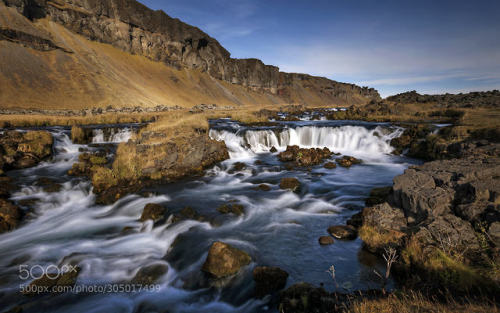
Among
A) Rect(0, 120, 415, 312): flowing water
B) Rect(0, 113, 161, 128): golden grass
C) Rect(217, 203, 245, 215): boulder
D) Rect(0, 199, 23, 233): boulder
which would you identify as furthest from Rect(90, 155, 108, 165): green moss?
Rect(0, 113, 161, 128): golden grass

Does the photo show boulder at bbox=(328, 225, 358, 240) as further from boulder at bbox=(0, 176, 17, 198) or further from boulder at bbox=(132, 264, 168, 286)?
boulder at bbox=(0, 176, 17, 198)

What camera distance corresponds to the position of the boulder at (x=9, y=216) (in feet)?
27.0

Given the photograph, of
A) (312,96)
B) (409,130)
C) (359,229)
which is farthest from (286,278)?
(312,96)

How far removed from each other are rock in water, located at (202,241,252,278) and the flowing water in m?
0.21

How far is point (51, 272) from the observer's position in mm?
6492

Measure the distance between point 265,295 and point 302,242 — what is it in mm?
2524

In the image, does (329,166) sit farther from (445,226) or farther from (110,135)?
(110,135)

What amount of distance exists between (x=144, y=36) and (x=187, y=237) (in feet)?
323

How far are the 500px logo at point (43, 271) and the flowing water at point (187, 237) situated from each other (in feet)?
0.34

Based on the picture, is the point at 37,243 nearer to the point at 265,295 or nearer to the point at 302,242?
the point at 265,295

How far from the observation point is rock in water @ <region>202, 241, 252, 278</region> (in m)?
5.97

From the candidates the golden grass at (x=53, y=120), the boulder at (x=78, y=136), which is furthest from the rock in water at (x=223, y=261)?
the golden grass at (x=53, y=120)

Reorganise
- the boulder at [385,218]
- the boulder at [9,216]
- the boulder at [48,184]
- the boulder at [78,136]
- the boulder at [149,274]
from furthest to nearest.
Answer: the boulder at [78,136] → the boulder at [48,184] → the boulder at [9,216] → the boulder at [385,218] → the boulder at [149,274]

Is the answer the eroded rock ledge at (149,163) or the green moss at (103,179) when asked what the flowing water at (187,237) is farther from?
the eroded rock ledge at (149,163)
